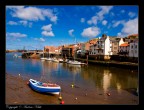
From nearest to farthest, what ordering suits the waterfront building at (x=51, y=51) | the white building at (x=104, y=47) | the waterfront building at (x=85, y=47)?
the white building at (x=104, y=47) → the waterfront building at (x=85, y=47) → the waterfront building at (x=51, y=51)

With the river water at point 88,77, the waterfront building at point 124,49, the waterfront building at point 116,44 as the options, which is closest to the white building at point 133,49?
the waterfront building at point 124,49

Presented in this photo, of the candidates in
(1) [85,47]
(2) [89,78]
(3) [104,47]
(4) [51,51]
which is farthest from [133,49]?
(4) [51,51]

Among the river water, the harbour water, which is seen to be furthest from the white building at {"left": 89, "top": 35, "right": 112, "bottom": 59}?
the harbour water

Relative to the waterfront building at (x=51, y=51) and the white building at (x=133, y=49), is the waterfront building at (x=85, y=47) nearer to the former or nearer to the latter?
the waterfront building at (x=51, y=51)

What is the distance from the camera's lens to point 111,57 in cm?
2380

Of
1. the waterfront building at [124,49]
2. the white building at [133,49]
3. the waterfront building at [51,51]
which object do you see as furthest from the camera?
the waterfront building at [51,51]

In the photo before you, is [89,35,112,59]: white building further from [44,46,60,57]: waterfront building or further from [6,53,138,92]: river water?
[44,46,60,57]: waterfront building
